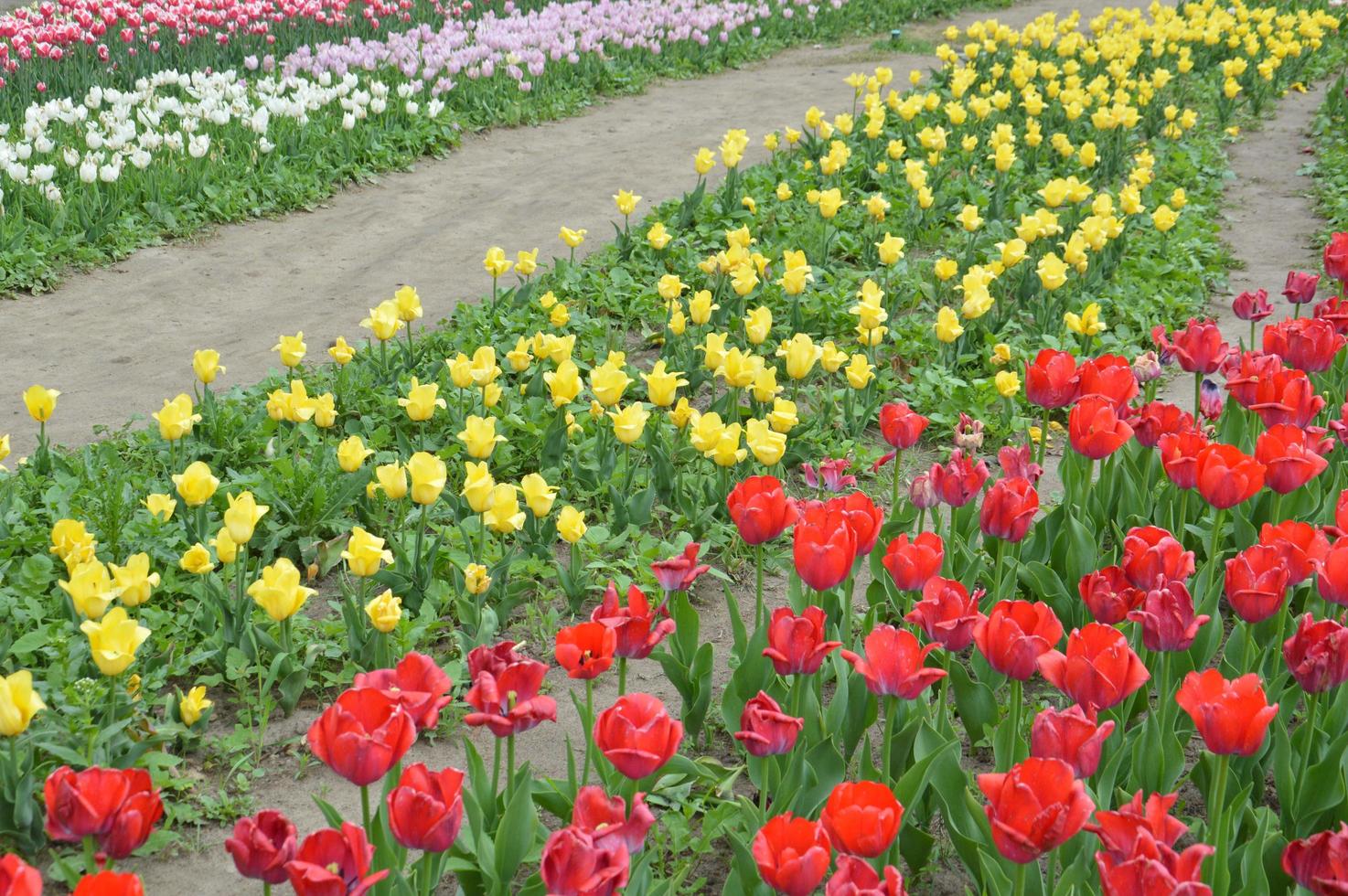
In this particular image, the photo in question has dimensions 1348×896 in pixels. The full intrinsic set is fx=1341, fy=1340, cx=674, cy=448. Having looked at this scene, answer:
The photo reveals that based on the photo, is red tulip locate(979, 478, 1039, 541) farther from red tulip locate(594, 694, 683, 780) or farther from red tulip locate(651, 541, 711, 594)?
red tulip locate(594, 694, 683, 780)

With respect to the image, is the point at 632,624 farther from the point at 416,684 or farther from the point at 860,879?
the point at 860,879

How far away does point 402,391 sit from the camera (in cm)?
488

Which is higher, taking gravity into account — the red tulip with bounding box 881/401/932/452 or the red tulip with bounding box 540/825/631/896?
the red tulip with bounding box 540/825/631/896

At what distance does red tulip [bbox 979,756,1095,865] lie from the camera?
165 centimetres

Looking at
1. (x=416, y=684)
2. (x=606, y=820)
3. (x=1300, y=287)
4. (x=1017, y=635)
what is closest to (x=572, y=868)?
(x=606, y=820)

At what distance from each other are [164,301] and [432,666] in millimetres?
5121

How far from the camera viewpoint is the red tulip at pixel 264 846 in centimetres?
165

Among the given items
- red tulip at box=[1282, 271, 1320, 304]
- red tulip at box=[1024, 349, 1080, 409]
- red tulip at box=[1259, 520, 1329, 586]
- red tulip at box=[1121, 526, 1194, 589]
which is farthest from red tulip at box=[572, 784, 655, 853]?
red tulip at box=[1282, 271, 1320, 304]

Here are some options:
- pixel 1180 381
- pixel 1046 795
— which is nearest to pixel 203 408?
pixel 1046 795

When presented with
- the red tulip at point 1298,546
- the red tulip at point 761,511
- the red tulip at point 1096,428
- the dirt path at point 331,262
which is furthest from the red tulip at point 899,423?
the dirt path at point 331,262

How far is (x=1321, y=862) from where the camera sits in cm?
171

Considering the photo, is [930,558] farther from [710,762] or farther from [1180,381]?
[1180,381]

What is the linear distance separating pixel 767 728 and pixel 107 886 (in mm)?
965

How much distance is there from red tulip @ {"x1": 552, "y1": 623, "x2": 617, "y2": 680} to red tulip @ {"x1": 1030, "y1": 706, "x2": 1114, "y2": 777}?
2.15ft
